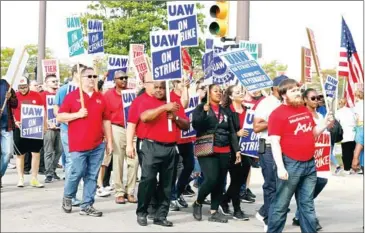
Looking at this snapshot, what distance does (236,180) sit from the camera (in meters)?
9.62

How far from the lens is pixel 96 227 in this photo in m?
8.51

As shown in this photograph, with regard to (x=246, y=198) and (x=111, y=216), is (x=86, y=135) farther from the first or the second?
(x=246, y=198)

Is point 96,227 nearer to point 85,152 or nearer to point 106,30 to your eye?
point 85,152

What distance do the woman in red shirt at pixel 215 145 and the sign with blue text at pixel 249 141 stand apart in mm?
262

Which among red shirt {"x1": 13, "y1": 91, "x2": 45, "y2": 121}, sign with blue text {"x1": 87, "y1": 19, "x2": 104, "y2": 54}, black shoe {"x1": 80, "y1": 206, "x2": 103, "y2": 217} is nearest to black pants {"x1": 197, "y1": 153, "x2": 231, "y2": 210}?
black shoe {"x1": 80, "y1": 206, "x2": 103, "y2": 217}

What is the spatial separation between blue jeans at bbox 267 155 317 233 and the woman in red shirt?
1.34 metres

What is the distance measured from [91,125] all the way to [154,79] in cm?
105

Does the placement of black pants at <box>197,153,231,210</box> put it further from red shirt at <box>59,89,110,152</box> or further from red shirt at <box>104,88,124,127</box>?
red shirt at <box>104,88,124,127</box>

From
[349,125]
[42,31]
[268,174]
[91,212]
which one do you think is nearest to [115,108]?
[91,212]

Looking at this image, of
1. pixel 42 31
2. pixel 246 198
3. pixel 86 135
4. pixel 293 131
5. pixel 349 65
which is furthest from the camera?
pixel 42 31

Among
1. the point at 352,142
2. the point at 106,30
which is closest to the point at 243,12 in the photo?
the point at 352,142

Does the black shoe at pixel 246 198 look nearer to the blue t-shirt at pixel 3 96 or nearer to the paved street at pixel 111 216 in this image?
the paved street at pixel 111 216

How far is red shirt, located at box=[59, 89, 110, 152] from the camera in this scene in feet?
29.7

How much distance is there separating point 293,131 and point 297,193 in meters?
0.73
